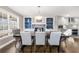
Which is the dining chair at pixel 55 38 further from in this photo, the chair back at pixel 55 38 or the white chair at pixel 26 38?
the white chair at pixel 26 38

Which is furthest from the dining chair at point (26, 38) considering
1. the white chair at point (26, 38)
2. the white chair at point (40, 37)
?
the white chair at point (40, 37)

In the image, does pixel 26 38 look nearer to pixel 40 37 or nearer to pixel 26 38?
pixel 26 38

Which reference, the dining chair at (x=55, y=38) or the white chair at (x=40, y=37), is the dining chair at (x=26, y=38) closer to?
the white chair at (x=40, y=37)

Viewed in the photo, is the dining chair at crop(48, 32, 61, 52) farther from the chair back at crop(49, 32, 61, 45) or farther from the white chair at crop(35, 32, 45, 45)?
the white chair at crop(35, 32, 45, 45)

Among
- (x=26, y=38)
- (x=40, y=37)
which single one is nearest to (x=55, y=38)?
(x=40, y=37)

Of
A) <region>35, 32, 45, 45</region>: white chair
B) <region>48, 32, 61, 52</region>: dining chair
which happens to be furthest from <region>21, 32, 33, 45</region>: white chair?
<region>48, 32, 61, 52</region>: dining chair

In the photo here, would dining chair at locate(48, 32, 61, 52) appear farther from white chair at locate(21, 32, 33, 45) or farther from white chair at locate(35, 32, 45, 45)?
white chair at locate(21, 32, 33, 45)

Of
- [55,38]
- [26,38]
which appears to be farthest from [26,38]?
[55,38]

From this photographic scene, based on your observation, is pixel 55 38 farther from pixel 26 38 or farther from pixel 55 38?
pixel 26 38

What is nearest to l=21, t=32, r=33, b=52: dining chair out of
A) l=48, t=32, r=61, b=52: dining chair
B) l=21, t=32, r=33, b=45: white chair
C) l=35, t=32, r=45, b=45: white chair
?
l=21, t=32, r=33, b=45: white chair

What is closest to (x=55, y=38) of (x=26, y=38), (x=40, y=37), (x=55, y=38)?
(x=55, y=38)

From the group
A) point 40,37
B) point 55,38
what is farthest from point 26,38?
point 55,38

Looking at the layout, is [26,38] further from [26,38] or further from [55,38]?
[55,38]
